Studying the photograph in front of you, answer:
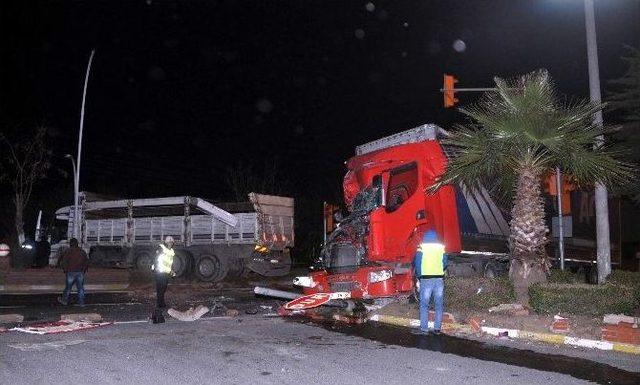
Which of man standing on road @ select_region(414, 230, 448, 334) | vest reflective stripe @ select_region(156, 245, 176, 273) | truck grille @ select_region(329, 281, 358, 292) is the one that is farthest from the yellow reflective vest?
vest reflective stripe @ select_region(156, 245, 176, 273)

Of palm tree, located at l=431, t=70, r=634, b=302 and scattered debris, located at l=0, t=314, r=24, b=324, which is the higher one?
palm tree, located at l=431, t=70, r=634, b=302

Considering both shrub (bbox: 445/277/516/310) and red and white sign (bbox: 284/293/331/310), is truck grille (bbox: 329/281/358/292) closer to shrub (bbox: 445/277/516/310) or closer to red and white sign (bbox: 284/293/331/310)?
red and white sign (bbox: 284/293/331/310)

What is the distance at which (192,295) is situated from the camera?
1714 centimetres

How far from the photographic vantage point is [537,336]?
9.49 meters

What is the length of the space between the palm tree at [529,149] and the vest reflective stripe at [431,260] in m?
1.80

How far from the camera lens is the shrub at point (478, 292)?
1124 centimetres

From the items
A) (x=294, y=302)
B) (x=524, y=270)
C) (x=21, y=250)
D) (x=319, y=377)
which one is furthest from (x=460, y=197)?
(x=21, y=250)

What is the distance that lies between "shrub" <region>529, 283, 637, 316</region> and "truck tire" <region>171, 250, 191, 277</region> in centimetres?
1389

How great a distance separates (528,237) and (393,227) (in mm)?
2790

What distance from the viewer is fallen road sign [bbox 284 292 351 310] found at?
12.3 metres

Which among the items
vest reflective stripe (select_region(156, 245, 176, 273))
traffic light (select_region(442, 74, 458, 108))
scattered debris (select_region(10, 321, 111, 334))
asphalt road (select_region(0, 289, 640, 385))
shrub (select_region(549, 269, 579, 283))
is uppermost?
traffic light (select_region(442, 74, 458, 108))

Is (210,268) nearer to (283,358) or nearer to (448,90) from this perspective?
(448,90)

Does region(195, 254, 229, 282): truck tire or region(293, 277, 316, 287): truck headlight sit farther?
region(195, 254, 229, 282): truck tire

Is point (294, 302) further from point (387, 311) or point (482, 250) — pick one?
point (482, 250)
